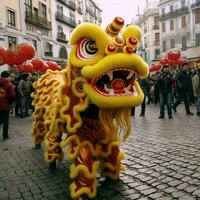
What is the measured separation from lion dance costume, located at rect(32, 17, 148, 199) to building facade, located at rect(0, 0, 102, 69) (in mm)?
23120

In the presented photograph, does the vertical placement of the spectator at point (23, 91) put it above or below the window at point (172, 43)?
below

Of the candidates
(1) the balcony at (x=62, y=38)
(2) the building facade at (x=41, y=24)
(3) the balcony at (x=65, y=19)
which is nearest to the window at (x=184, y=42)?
(2) the building facade at (x=41, y=24)

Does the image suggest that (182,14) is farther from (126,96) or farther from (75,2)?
(126,96)

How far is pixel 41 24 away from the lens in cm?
3312

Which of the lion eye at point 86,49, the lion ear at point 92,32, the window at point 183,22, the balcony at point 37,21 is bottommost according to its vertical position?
the lion eye at point 86,49

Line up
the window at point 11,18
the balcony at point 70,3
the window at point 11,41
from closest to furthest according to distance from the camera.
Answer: the window at point 11,41 → the window at point 11,18 → the balcony at point 70,3

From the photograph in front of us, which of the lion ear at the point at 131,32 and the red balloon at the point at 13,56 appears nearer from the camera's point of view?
the lion ear at the point at 131,32

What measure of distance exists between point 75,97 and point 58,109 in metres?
0.45

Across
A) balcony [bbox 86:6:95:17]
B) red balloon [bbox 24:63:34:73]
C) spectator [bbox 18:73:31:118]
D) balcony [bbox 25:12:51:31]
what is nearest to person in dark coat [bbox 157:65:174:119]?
spectator [bbox 18:73:31:118]

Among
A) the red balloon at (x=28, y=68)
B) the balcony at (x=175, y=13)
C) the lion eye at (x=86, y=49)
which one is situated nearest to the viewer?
the lion eye at (x=86, y=49)

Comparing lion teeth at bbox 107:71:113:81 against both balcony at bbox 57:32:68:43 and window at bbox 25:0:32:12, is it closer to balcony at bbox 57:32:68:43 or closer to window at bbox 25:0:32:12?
window at bbox 25:0:32:12

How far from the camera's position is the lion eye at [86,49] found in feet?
12.4

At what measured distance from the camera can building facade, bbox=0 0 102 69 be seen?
2716 cm

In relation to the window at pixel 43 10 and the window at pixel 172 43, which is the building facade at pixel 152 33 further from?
the window at pixel 43 10
